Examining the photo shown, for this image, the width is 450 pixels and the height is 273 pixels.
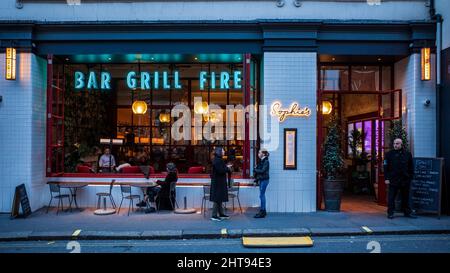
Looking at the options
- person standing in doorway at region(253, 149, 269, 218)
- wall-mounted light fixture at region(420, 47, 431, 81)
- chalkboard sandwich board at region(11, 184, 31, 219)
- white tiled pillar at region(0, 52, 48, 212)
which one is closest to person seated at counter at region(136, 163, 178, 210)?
person standing in doorway at region(253, 149, 269, 218)

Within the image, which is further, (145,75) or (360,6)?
(145,75)

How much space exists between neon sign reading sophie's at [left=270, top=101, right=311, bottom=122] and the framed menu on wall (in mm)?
397

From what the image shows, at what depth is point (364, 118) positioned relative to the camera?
1591 cm

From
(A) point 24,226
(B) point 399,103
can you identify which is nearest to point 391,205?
(B) point 399,103

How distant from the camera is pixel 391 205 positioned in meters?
10.6

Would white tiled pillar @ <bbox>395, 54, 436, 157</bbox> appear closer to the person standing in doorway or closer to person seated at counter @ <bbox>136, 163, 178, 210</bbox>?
the person standing in doorway

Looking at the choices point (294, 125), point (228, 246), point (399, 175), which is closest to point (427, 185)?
point (399, 175)

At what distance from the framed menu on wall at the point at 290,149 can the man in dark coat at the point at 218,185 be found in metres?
2.02

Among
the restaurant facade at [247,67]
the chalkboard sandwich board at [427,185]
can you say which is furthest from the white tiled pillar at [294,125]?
the chalkboard sandwich board at [427,185]

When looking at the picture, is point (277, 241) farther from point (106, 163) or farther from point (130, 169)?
point (106, 163)

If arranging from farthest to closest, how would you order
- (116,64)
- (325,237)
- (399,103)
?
(116,64) → (399,103) → (325,237)

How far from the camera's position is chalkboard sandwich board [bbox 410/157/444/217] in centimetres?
1074

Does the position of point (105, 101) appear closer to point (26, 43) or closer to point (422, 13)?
point (26, 43)

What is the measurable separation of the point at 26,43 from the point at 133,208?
560 centimetres
